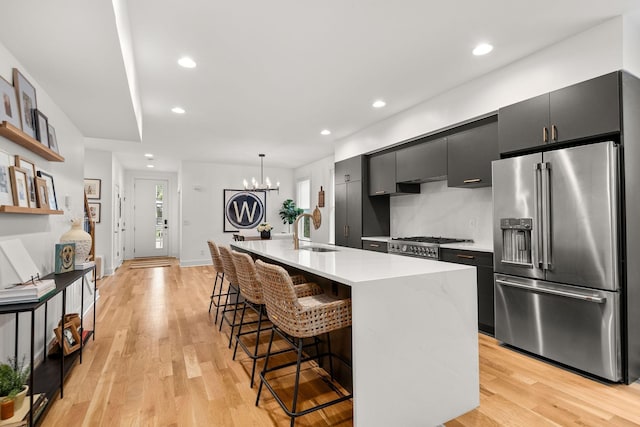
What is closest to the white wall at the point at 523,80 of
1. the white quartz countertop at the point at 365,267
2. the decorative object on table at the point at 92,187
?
the white quartz countertop at the point at 365,267

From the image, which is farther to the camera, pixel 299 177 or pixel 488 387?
pixel 299 177

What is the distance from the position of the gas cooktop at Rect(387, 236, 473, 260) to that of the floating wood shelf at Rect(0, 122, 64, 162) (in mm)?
3608

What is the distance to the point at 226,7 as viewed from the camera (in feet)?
7.38

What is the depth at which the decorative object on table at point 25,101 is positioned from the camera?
2.18 m

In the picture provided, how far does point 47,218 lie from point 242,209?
234 inches

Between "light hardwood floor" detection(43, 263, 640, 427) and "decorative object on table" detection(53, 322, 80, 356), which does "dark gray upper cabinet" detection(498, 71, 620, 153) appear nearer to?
"light hardwood floor" detection(43, 263, 640, 427)

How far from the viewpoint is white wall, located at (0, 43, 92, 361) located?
2.12 meters

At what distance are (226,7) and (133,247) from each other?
29.7 ft

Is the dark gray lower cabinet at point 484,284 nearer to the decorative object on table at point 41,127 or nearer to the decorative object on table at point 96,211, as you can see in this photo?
the decorative object on table at point 41,127

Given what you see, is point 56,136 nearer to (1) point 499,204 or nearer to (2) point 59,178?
(2) point 59,178

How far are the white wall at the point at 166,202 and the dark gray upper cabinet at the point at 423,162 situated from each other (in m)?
7.38

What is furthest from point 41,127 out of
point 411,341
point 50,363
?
point 411,341

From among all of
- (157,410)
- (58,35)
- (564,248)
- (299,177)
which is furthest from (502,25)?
(299,177)

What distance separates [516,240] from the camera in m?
2.86
